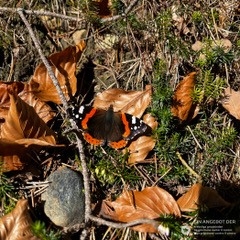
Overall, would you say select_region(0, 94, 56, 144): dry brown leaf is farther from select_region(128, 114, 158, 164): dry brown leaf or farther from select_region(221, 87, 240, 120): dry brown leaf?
select_region(221, 87, 240, 120): dry brown leaf

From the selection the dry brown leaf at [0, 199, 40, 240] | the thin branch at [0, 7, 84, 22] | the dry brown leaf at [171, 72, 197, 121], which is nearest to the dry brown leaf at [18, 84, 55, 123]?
the thin branch at [0, 7, 84, 22]

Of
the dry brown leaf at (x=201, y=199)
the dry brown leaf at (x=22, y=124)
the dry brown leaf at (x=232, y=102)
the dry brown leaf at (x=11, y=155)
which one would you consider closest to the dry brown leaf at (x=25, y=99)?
the dry brown leaf at (x=22, y=124)

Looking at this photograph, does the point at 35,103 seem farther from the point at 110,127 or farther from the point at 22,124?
the point at 110,127

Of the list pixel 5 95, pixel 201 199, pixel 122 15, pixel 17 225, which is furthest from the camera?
pixel 122 15

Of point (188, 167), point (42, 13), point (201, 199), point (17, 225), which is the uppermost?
point (42, 13)

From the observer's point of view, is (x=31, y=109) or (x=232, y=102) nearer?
(x=31, y=109)

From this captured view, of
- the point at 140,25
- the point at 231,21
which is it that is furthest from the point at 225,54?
the point at 140,25

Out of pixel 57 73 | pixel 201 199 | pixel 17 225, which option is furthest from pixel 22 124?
pixel 201 199
